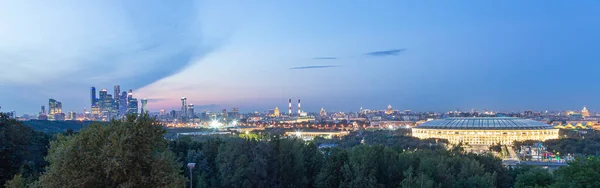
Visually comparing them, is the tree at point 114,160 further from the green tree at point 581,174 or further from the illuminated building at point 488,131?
the illuminated building at point 488,131

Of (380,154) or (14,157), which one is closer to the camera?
(14,157)

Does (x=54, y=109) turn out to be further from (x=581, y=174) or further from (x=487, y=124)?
(x=581, y=174)

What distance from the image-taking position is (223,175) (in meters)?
23.3

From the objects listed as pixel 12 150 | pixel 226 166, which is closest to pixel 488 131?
pixel 226 166

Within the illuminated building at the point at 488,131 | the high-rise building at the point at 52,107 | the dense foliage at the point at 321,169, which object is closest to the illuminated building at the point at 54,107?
the high-rise building at the point at 52,107

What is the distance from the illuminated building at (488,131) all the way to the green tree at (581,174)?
2302 inches

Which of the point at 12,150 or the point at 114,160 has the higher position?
the point at 114,160

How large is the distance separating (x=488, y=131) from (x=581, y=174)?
64389mm

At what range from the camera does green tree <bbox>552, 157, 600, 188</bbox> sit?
17.3 m

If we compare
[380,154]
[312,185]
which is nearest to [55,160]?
[312,185]

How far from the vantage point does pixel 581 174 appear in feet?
57.4

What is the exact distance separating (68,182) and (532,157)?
5081cm

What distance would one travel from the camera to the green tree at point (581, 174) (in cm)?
1727

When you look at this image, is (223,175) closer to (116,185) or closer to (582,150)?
(116,185)
